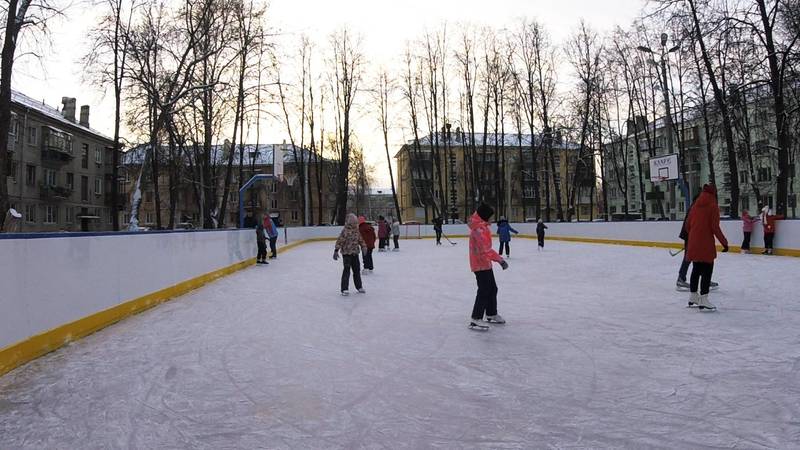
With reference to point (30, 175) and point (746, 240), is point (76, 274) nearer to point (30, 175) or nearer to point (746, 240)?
point (746, 240)

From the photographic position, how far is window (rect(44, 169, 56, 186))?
111 feet

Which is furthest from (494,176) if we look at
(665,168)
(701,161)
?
(665,168)

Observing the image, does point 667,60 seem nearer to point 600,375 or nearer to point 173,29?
point 173,29

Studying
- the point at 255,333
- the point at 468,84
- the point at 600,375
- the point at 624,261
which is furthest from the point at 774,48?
the point at 468,84

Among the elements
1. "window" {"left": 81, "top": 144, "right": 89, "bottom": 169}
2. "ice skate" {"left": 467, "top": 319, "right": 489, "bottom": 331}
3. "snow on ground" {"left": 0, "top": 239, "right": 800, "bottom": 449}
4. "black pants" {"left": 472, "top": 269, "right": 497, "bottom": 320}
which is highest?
"window" {"left": 81, "top": 144, "right": 89, "bottom": 169}

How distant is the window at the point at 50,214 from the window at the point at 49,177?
61.2 inches

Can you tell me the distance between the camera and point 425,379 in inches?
167

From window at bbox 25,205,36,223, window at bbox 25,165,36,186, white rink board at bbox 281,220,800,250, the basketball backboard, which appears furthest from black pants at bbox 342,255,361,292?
window at bbox 25,165,36,186

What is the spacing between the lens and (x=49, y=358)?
523cm

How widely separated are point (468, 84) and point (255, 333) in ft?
118

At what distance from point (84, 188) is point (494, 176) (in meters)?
33.7

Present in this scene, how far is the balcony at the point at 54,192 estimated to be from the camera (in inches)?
1292

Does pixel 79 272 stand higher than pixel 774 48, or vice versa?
pixel 774 48

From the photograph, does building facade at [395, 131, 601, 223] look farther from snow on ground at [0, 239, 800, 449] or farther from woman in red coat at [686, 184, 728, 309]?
snow on ground at [0, 239, 800, 449]
